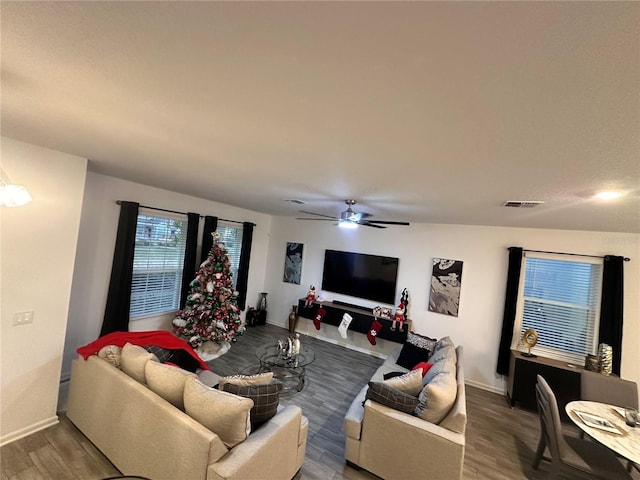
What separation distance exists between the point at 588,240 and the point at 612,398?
2049 mm

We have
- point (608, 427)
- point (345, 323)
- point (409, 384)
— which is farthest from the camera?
point (345, 323)

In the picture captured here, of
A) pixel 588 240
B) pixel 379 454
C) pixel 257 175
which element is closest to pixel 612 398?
pixel 588 240

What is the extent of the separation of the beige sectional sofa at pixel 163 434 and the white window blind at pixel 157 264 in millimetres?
1697

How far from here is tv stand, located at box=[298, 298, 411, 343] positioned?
15.5 ft

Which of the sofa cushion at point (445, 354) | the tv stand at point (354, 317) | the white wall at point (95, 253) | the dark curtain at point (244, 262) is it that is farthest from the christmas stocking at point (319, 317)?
the white wall at point (95, 253)

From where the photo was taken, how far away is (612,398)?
2.85m

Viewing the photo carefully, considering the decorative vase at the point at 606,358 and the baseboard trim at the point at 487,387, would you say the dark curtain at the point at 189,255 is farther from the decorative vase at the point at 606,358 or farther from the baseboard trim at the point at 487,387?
the decorative vase at the point at 606,358

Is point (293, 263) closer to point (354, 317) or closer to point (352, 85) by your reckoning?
point (354, 317)

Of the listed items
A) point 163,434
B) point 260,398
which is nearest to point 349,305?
point 260,398

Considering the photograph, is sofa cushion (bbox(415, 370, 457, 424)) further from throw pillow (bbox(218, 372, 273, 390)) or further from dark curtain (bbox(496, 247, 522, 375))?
dark curtain (bbox(496, 247, 522, 375))

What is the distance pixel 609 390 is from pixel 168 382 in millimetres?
4235

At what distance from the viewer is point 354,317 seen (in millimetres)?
5102

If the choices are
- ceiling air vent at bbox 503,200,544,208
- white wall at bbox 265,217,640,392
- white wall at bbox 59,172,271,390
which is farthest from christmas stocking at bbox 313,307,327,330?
ceiling air vent at bbox 503,200,544,208

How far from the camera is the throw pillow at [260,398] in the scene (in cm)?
207
